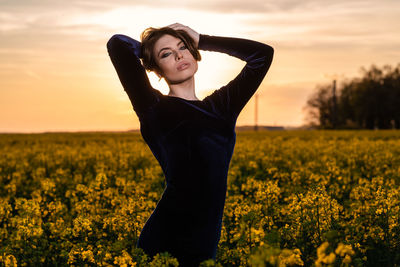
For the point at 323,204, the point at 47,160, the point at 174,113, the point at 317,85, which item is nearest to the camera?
the point at 174,113

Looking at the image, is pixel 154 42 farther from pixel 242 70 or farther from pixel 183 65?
pixel 242 70

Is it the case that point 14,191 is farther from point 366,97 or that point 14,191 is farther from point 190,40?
point 366,97

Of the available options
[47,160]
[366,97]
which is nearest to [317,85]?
[366,97]

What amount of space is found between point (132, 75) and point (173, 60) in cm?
38

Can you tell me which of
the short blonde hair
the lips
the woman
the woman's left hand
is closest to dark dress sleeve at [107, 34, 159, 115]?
the woman

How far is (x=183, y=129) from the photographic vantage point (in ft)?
11.3

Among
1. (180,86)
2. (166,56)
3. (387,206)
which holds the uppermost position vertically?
(166,56)

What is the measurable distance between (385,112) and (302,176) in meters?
72.8

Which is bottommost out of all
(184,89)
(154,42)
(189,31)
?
(184,89)

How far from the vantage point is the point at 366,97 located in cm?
7700

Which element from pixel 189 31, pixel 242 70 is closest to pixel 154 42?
pixel 189 31

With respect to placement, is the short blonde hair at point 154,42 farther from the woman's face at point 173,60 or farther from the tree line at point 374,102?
the tree line at point 374,102

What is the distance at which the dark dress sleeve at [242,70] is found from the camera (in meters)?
3.76

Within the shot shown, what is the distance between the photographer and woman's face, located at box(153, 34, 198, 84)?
12.3 feet
